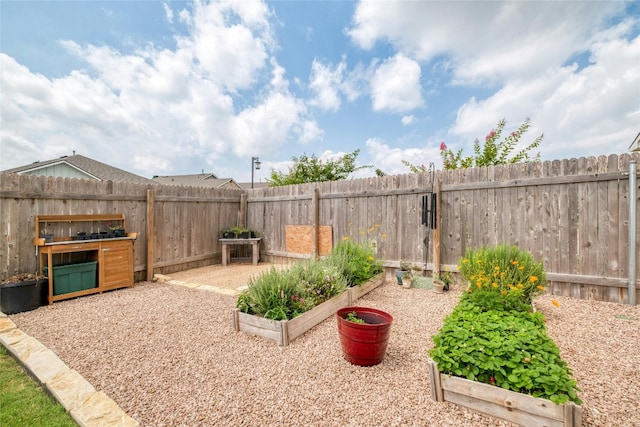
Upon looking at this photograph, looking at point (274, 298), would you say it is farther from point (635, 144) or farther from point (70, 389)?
point (635, 144)

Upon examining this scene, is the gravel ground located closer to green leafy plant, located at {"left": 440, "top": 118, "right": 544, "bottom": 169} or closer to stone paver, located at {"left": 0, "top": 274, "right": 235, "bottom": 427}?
stone paver, located at {"left": 0, "top": 274, "right": 235, "bottom": 427}

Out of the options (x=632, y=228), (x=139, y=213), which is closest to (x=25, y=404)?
(x=139, y=213)

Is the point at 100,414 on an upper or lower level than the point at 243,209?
lower

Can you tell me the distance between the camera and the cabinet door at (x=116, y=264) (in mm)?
4551

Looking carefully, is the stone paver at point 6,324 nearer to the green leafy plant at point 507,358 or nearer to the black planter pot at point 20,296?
the black planter pot at point 20,296

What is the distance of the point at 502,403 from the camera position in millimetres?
1596

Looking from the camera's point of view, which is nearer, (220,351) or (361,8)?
(220,351)

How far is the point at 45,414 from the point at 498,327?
3.21 m

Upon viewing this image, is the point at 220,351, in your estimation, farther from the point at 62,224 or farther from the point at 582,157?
the point at 582,157

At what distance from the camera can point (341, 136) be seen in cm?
1073

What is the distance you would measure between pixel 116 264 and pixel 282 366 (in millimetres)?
4093

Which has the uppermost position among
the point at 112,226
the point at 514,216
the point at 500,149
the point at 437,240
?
the point at 500,149

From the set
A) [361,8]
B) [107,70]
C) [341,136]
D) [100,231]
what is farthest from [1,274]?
[341,136]

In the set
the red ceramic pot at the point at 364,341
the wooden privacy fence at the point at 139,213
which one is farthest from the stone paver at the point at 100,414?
the wooden privacy fence at the point at 139,213
